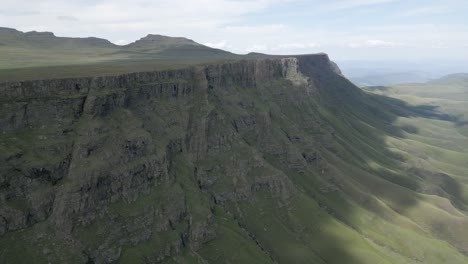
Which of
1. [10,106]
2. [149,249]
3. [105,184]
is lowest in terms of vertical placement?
[149,249]

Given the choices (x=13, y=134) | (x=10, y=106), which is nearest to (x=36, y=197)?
(x=13, y=134)

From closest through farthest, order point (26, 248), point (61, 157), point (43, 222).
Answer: point (26, 248), point (43, 222), point (61, 157)

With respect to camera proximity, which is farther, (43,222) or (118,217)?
(118,217)

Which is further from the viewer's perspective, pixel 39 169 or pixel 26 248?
pixel 39 169

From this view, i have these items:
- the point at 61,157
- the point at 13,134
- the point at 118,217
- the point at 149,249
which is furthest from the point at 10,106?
the point at 149,249

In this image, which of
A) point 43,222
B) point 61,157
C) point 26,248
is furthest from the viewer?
point 61,157

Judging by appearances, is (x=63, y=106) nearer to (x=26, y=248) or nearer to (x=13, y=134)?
(x=13, y=134)

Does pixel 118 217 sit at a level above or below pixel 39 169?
below

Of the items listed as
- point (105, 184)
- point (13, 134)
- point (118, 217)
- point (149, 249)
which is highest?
point (13, 134)

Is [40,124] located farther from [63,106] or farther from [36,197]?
[36,197]
